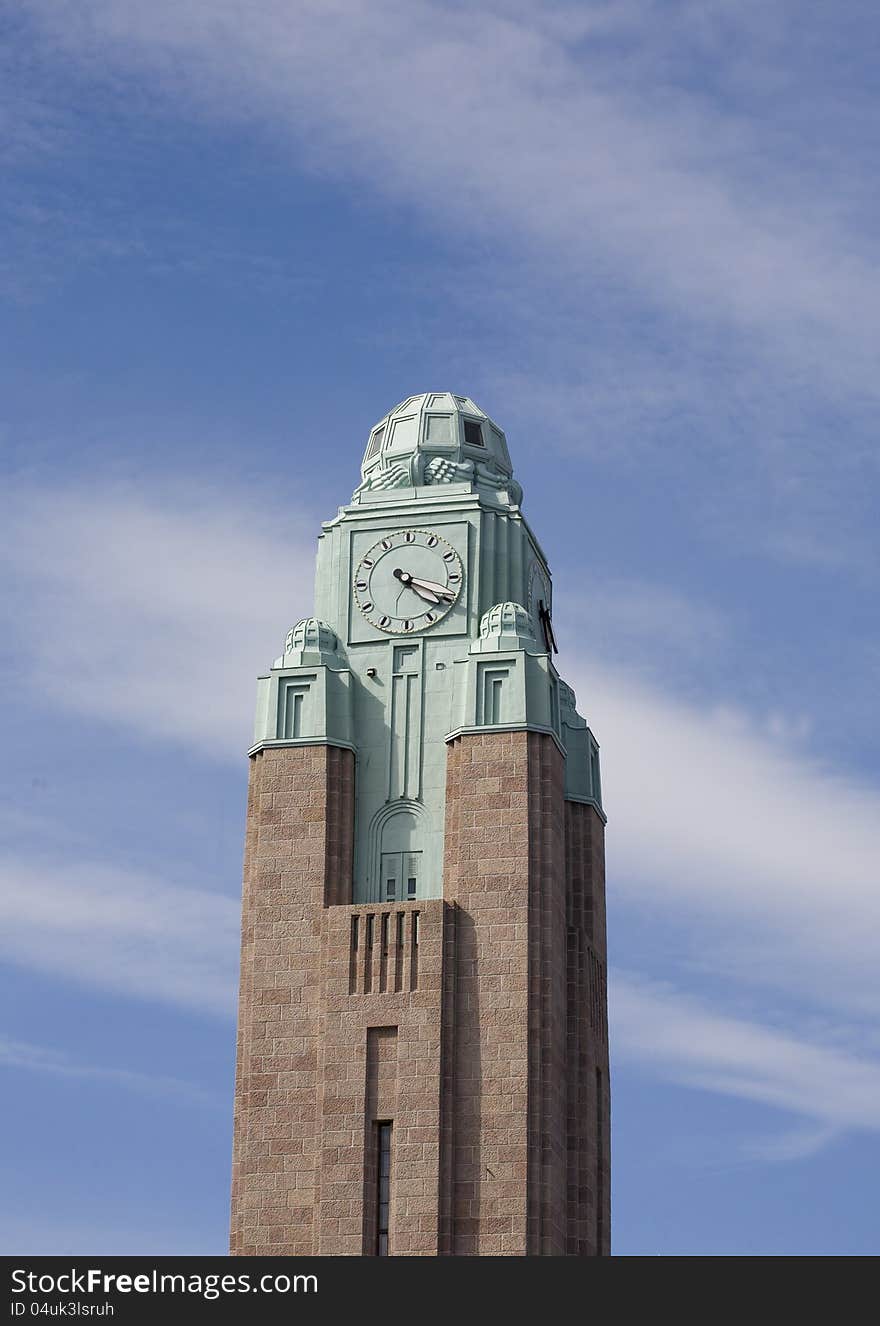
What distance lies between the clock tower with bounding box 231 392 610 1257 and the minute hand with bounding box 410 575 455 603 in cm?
8

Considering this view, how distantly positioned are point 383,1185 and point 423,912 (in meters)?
7.48

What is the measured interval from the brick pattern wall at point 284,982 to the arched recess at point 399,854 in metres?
0.78

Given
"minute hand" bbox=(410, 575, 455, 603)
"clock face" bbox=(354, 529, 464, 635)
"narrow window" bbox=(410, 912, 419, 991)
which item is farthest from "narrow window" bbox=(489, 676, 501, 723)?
"narrow window" bbox=(410, 912, 419, 991)

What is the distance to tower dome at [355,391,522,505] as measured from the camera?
8100 centimetres

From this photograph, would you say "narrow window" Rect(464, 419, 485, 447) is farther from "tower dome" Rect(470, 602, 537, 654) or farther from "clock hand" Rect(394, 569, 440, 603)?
"tower dome" Rect(470, 602, 537, 654)

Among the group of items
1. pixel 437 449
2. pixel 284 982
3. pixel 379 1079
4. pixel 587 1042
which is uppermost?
pixel 437 449

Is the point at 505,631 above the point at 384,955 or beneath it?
above

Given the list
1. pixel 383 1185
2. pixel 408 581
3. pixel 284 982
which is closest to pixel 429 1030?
pixel 383 1185

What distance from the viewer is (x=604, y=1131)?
75375 mm

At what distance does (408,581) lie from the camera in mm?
78438

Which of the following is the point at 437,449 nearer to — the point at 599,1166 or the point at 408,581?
the point at 408,581

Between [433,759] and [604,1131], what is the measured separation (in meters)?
11.7

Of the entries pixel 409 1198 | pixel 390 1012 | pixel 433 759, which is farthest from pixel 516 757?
pixel 409 1198
